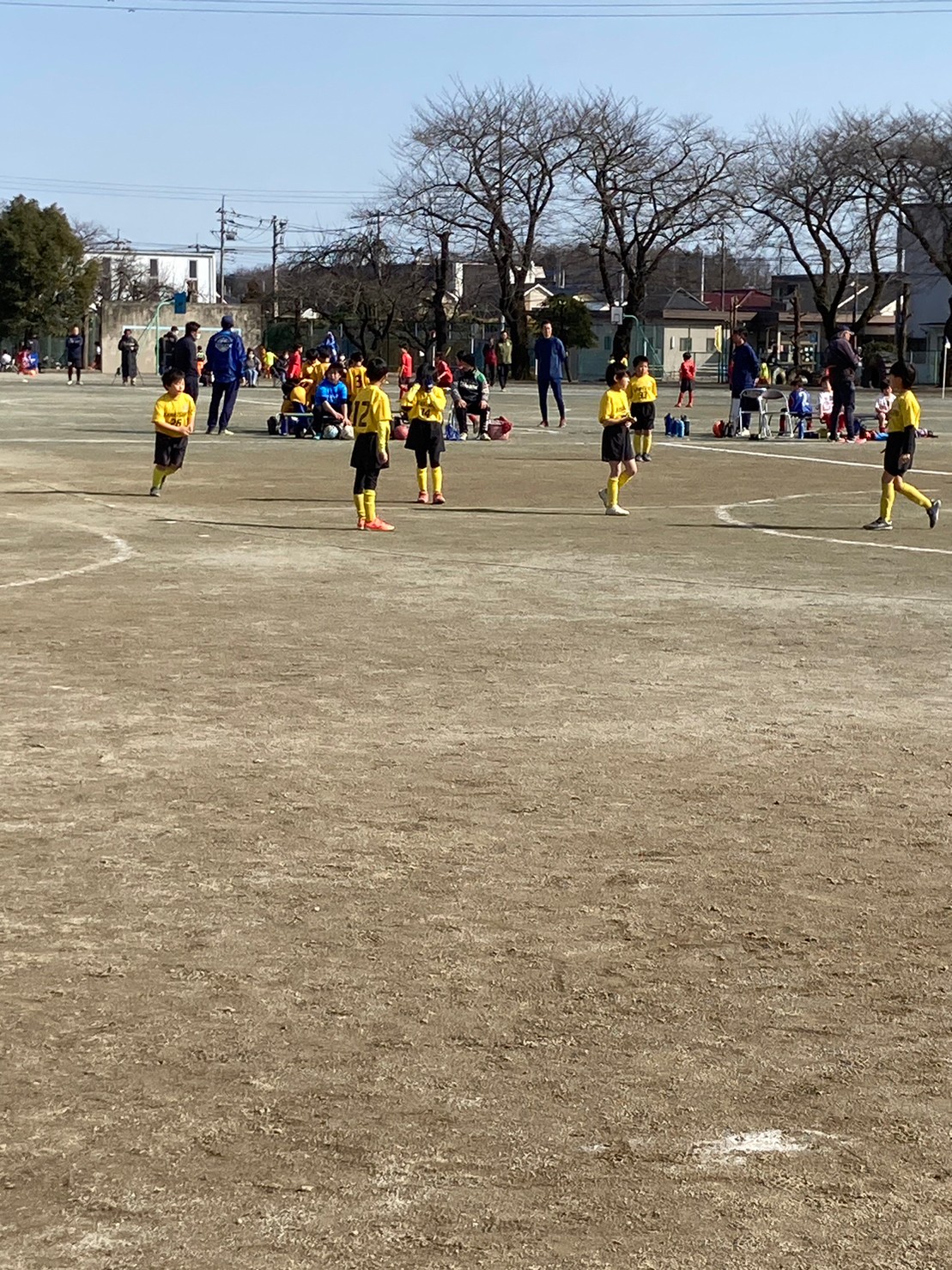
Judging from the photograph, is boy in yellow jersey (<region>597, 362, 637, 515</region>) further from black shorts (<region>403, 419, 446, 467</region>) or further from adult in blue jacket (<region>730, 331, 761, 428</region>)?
adult in blue jacket (<region>730, 331, 761, 428</region>)

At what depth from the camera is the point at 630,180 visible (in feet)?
228

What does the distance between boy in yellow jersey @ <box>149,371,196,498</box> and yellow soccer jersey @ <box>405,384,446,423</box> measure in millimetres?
2170

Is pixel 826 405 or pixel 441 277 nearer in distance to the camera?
pixel 826 405

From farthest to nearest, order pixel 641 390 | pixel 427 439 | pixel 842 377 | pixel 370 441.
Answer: pixel 842 377 → pixel 641 390 → pixel 427 439 → pixel 370 441

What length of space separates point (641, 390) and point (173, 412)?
9.84 metres

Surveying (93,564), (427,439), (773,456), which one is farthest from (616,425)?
(773,456)

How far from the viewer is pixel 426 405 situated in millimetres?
17469

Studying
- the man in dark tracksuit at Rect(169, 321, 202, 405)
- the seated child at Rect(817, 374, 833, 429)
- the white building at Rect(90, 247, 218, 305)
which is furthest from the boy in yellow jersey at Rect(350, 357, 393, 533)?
the white building at Rect(90, 247, 218, 305)

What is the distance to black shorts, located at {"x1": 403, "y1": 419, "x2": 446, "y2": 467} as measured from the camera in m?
17.5

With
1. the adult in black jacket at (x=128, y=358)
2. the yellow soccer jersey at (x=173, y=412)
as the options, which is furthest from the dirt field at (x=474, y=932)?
the adult in black jacket at (x=128, y=358)

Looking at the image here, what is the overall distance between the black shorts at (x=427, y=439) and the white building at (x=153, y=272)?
7854cm

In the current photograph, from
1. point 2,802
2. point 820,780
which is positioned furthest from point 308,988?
point 820,780

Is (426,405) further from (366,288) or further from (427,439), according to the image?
(366,288)

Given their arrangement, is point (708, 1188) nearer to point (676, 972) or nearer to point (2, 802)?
point (676, 972)
